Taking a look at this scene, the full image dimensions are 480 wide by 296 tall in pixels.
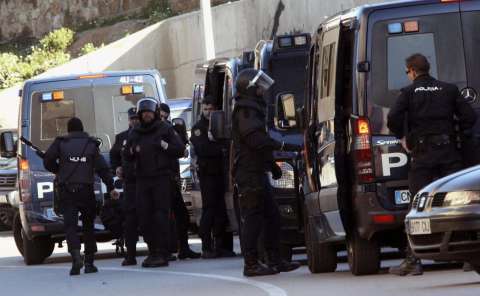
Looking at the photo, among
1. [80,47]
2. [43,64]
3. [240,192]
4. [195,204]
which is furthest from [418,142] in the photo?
[80,47]

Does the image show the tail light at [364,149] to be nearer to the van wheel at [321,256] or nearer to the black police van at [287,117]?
the black police van at [287,117]

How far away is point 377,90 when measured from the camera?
1350 cm

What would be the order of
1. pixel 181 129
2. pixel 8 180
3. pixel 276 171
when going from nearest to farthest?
pixel 276 171
pixel 181 129
pixel 8 180

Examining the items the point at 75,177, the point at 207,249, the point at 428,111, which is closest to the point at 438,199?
the point at 428,111

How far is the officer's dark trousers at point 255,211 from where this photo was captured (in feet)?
50.2

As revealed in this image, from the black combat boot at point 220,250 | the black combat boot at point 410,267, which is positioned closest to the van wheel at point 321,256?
the black combat boot at point 410,267

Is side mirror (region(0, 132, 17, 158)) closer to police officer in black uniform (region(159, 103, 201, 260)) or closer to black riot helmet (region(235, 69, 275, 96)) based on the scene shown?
police officer in black uniform (region(159, 103, 201, 260))

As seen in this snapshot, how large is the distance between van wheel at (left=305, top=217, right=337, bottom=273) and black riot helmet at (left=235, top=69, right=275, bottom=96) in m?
1.31

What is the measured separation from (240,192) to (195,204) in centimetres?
644

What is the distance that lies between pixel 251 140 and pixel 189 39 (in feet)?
102

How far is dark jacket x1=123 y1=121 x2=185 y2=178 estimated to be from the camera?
18578 millimetres

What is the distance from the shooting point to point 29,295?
15.3 metres

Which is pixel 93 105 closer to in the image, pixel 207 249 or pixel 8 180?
pixel 207 249

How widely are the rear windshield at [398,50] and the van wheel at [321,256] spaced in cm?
201
